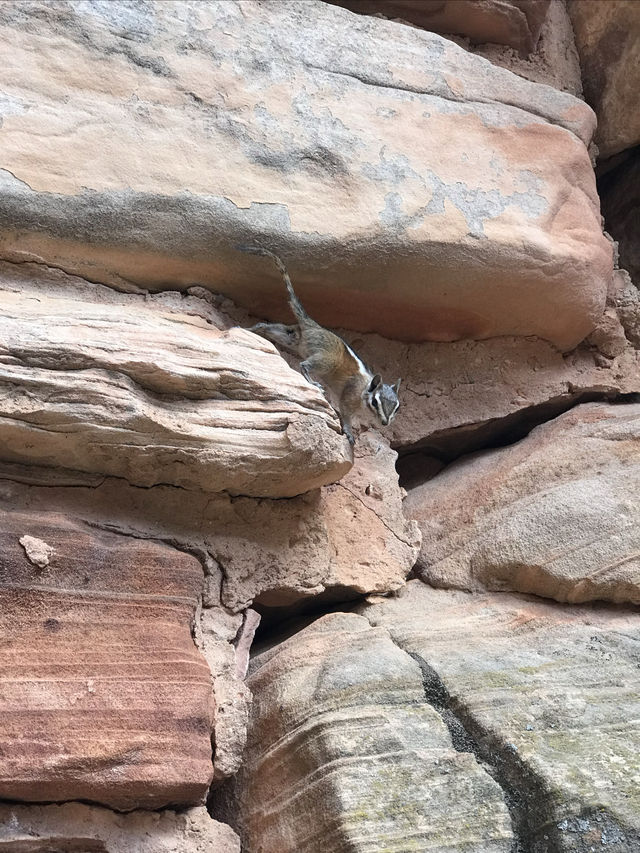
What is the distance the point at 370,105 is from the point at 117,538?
242 centimetres

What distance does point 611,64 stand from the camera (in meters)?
4.63

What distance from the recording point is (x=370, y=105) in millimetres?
3879

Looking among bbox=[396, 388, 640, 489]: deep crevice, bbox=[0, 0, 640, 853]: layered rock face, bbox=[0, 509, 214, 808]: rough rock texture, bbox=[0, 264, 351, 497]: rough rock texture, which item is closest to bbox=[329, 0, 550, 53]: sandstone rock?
bbox=[0, 0, 640, 853]: layered rock face

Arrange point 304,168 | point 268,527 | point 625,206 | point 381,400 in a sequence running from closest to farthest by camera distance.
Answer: point 268,527, point 304,168, point 381,400, point 625,206

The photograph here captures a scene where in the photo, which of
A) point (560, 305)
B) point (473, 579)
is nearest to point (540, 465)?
point (473, 579)

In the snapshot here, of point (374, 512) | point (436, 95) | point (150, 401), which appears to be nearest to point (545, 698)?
A: point (374, 512)

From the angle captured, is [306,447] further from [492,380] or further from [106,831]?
[492,380]

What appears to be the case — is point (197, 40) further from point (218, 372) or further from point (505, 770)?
point (505, 770)

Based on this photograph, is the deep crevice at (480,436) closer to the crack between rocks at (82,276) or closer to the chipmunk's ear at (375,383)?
the chipmunk's ear at (375,383)

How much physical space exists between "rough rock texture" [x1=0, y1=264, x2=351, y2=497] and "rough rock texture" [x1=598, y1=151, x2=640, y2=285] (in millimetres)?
2675

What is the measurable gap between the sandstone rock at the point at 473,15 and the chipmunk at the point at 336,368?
201 centimetres

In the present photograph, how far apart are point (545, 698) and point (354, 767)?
0.63 metres

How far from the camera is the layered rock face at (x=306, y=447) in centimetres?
235

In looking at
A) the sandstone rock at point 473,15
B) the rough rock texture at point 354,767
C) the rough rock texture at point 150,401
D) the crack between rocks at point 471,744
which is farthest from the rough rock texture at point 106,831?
the sandstone rock at point 473,15
